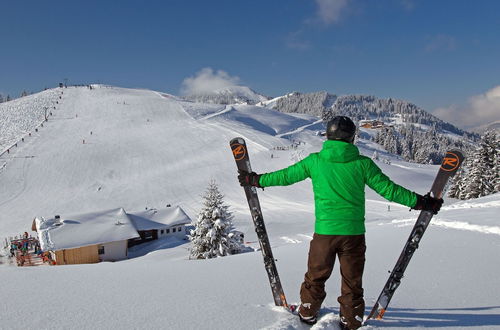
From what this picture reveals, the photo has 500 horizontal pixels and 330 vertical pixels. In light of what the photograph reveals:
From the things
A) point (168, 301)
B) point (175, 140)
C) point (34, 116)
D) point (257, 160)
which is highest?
point (34, 116)

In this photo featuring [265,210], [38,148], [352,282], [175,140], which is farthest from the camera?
[175,140]

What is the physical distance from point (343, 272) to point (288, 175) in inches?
44.6

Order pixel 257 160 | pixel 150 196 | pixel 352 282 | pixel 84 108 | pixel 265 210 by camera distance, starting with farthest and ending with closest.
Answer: pixel 84 108, pixel 257 160, pixel 150 196, pixel 265 210, pixel 352 282

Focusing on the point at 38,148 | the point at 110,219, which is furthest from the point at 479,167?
the point at 38,148

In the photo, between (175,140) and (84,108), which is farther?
(84,108)

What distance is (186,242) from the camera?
1120 inches

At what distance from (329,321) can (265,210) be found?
110ft

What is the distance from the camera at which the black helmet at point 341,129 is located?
3.13 meters

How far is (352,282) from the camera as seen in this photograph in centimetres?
319

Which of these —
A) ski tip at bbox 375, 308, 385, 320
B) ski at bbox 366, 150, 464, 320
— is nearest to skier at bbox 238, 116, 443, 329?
ski at bbox 366, 150, 464, 320

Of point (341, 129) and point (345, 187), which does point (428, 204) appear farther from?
point (341, 129)

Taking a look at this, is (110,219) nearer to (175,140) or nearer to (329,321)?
(329,321)

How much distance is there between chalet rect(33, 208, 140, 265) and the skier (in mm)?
24969

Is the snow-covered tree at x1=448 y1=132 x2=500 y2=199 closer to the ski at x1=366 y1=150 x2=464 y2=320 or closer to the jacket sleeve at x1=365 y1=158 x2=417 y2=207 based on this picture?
the ski at x1=366 y1=150 x2=464 y2=320
